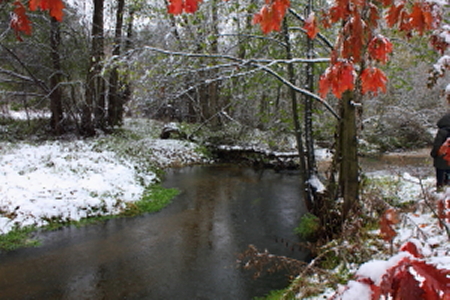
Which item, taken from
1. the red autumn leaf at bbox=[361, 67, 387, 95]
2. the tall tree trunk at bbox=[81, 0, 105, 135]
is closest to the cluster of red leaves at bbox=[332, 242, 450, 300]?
the red autumn leaf at bbox=[361, 67, 387, 95]

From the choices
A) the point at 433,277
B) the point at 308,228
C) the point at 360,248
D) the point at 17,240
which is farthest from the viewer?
the point at 308,228

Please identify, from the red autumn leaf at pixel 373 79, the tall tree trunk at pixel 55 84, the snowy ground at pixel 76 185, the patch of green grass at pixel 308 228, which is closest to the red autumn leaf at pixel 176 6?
the red autumn leaf at pixel 373 79

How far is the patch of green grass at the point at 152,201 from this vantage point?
8.50m

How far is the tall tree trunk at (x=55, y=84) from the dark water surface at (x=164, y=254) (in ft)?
28.8

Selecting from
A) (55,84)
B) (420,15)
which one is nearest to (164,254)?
(420,15)

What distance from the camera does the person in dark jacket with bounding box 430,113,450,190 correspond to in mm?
6945

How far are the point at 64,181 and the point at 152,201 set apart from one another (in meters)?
2.32

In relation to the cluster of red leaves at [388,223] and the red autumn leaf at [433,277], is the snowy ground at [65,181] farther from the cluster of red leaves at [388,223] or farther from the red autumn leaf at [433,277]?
the red autumn leaf at [433,277]

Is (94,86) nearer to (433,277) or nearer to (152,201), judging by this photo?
(152,201)

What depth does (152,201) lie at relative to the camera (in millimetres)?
9188

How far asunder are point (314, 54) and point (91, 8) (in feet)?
40.7

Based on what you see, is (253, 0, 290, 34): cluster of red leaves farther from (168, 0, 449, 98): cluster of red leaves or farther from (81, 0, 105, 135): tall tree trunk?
(81, 0, 105, 135): tall tree trunk

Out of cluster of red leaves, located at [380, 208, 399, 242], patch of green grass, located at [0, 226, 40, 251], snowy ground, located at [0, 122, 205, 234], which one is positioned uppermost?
cluster of red leaves, located at [380, 208, 399, 242]

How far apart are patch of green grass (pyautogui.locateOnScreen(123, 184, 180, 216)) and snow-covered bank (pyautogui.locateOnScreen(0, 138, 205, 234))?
0.77 feet
